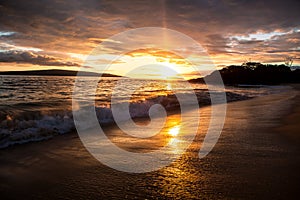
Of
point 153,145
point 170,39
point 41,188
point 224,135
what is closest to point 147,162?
point 153,145

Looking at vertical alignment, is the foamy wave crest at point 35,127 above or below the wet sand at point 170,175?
above

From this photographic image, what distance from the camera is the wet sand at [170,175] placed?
295 cm

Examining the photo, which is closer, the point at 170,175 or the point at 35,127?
the point at 170,175

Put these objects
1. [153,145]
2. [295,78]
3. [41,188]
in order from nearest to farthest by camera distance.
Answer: [41,188] < [153,145] < [295,78]

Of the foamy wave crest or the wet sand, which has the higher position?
the foamy wave crest

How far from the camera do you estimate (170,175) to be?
3498 millimetres

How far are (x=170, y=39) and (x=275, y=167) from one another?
16.6 meters

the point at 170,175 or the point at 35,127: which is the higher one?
the point at 35,127

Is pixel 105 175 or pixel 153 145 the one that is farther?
pixel 153 145

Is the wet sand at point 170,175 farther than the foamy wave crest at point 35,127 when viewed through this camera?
No

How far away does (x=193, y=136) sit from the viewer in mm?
6281

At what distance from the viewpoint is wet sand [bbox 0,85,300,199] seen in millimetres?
2947

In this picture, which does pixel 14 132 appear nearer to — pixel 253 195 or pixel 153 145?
pixel 153 145

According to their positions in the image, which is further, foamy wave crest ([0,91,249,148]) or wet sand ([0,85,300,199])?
foamy wave crest ([0,91,249,148])
